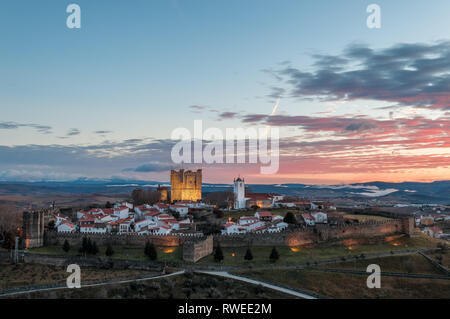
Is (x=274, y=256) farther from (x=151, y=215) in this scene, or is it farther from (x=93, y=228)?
(x=93, y=228)

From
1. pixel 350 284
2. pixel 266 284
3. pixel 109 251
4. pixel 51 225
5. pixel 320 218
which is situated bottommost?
pixel 350 284

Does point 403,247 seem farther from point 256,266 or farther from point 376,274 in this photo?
point 256,266

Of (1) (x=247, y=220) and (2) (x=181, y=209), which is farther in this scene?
(2) (x=181, y=209)

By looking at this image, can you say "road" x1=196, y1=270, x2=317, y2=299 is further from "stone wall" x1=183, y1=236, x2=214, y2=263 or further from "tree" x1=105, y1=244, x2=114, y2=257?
"tree" x1=105, y1=244, x2=114, y2=257

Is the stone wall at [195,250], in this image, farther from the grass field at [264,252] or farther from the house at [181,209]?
the house at [181,209]

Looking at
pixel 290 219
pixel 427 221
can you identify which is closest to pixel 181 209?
pixel 290 219
